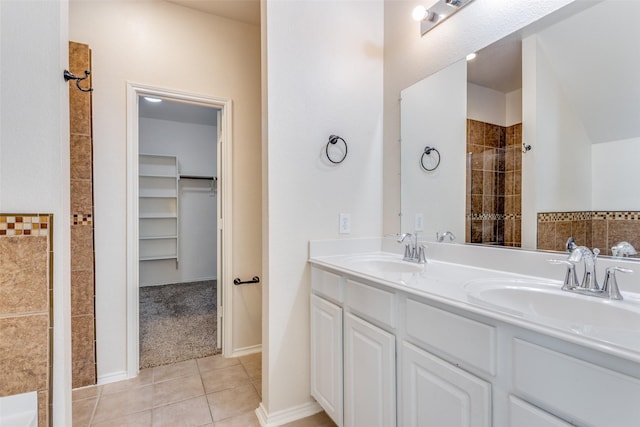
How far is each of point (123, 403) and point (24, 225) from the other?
1.36 metres

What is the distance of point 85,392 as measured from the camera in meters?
1.96

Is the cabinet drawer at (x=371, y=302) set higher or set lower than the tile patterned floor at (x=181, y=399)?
higher

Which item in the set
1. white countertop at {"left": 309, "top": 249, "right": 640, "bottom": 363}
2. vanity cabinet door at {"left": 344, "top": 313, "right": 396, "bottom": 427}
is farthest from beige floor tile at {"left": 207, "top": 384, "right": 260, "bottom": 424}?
white countertop at {"left": 309, "top": 249, "right": 640, "bottom": 363}

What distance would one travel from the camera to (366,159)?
196 centimetres

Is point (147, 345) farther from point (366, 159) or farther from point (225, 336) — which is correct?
point (366, 159)

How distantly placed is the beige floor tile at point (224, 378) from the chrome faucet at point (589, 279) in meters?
1.98

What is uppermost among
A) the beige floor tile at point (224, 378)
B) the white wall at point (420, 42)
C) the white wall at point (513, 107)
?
the white wall at point (420, 42)

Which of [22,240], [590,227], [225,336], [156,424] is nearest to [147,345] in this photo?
[225,336]

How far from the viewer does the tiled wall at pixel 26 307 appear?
1.08 m

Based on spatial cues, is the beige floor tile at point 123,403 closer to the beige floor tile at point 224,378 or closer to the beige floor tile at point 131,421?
the beige floor tile at point 131,421

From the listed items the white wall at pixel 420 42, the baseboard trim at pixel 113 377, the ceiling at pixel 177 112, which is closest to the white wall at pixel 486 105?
the white wall at pixel 420 42

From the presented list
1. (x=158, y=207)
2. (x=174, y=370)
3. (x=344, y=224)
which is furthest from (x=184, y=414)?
(x=158, y=207)

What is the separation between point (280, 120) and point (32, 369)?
A: 1.50 meters

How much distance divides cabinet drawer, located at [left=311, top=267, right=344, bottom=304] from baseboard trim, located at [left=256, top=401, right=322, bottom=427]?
0.69 meters
